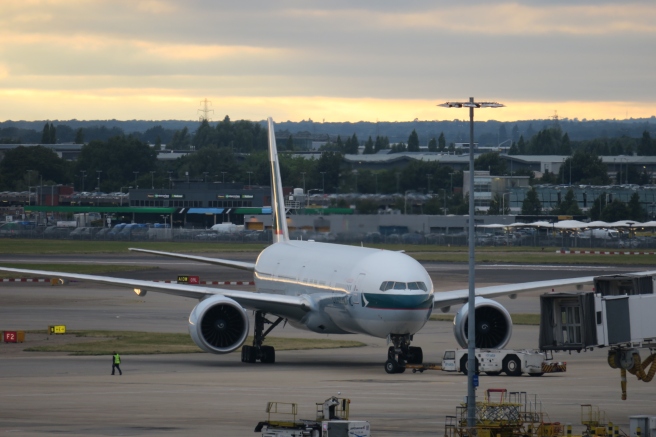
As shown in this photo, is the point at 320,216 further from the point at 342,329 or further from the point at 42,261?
the point at 342,329

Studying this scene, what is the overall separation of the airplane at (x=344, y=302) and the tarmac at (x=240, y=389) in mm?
1279

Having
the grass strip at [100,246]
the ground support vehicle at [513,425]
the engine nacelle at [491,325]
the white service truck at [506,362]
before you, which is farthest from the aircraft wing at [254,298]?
the grass strip at [100,246]

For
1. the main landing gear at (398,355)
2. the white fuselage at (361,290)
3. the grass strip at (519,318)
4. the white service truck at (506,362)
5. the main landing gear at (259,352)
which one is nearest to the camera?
the white fuselage at (361,290)

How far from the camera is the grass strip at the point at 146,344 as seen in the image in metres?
51.6

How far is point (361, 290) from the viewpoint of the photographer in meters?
43.2

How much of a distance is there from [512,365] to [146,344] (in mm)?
17756

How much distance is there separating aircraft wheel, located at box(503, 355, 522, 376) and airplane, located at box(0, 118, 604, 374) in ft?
8.93

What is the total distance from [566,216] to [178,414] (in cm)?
15118

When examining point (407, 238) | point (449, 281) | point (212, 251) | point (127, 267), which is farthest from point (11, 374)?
point (407, 238)

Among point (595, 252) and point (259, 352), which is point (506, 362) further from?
point (595, 252)

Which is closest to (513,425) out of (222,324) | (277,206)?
(222,324)

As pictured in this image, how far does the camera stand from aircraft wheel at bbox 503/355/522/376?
4397 centimetres

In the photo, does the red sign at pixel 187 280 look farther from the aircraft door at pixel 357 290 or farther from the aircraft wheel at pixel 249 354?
the aircraft door at pixel 357 290

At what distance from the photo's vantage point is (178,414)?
32719 millimetres
